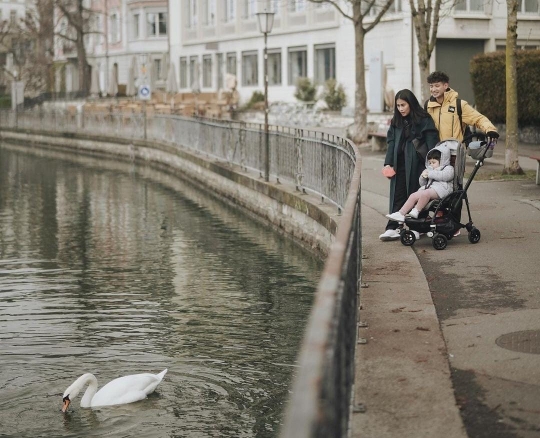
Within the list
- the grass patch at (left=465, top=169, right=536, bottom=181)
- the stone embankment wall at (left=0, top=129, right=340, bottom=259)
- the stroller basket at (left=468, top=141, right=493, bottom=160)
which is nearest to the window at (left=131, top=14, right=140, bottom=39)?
the stone embankment wall at (left=0, top=129, right=340, bottom=259)

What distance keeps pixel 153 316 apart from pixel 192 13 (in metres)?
60.6

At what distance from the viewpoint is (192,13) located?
72.3m

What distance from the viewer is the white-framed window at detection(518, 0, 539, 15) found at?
158ft

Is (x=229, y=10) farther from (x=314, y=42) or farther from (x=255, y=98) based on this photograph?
(x=314, y=42)

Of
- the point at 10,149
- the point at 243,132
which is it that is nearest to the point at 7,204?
the point at 243,132

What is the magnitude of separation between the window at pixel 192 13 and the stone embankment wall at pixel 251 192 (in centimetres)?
2522

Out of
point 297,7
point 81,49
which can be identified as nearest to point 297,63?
point 297,7

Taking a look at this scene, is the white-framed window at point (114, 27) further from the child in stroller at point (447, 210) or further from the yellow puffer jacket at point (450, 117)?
the child in stroller at point (447, 210)

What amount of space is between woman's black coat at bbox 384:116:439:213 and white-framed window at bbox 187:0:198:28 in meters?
59.5

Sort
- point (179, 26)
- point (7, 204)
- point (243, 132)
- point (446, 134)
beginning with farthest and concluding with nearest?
1. point (179, 26)
2. point (7, 204)
3. point (243, 132)
4. point (446, 134)

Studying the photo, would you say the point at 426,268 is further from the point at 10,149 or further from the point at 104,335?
the point at 10,149

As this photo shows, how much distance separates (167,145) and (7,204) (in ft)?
35.2

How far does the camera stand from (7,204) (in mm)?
27938

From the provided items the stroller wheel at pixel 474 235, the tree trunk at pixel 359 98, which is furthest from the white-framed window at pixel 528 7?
the stroller wheel at pixel 474 235
